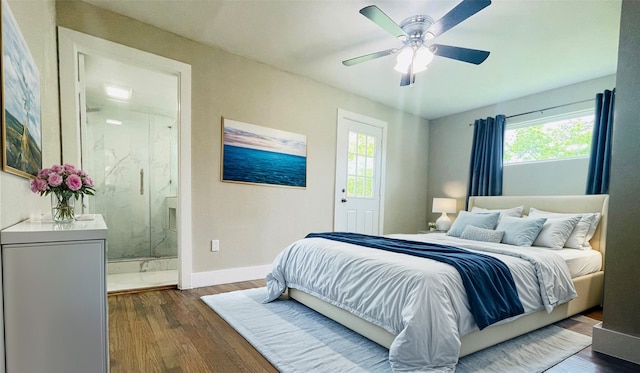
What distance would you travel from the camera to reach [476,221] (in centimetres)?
349

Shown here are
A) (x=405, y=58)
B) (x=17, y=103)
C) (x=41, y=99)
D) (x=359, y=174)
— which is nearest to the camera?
(x=17, y=103)

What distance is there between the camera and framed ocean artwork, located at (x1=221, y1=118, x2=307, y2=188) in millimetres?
3285

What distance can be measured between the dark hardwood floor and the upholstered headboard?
2.83 feet

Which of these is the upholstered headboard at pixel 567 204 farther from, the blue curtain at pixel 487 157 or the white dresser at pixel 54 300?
the white dresser at pixel 54 300

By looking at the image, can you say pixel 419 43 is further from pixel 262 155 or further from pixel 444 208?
pixel 444 208

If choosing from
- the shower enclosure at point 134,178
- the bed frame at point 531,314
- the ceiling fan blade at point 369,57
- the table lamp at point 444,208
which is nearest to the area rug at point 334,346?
the bed frame at point 531,314

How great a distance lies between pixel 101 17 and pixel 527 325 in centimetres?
420

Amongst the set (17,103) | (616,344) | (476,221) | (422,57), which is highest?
(422,57)

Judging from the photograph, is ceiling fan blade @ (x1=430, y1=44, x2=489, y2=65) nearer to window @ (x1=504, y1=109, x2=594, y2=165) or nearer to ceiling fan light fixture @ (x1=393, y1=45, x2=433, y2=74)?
ceiling fan light fixture @ (x1=393, y1=45, x2=433, y2=74)

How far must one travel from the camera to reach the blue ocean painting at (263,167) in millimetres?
3297

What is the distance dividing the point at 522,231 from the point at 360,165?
2244 mm

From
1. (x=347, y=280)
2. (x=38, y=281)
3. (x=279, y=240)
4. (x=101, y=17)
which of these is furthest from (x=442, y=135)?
(x=38, y=281)

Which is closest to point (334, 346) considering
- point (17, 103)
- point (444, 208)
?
point (17, 103)

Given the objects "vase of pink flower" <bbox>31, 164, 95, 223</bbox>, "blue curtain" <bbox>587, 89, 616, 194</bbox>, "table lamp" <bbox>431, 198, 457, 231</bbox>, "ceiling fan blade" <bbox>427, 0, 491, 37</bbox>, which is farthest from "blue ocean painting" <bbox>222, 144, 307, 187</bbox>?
"blue curtain" <bbox>587, 89, 616, 194</bbox>
